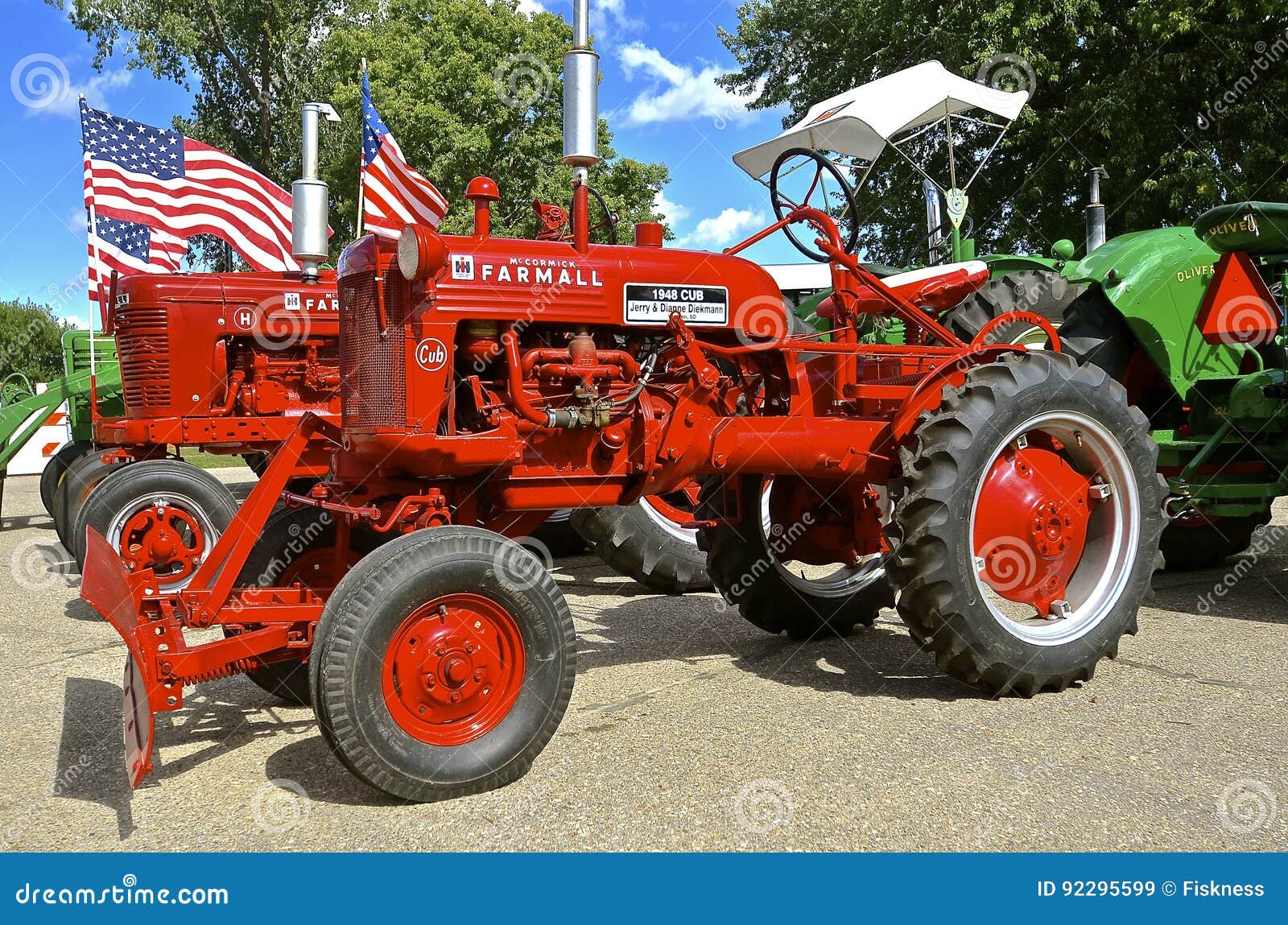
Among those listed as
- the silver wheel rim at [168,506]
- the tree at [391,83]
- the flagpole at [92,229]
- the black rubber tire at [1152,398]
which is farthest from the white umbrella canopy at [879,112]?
the tree at [391,83]

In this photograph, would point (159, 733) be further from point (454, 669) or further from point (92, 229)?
point (92, 229)

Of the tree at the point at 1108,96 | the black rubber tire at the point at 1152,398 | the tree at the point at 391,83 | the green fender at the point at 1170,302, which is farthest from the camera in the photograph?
the tree at the point at 391,83

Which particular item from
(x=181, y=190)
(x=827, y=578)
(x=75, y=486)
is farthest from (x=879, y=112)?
(x=75, y=486)

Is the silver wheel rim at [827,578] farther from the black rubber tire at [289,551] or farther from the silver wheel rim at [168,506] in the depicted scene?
the silver wheel rim at [168,506]

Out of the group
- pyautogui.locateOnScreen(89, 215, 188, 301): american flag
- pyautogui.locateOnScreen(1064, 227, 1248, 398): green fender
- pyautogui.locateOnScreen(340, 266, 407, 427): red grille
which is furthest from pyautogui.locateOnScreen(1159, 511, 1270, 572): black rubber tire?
pyautogui.locateOnScreen(89, 215, 188, 301): american flag

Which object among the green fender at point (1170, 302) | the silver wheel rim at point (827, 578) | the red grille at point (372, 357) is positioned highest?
the green fender at point (1170, 302)

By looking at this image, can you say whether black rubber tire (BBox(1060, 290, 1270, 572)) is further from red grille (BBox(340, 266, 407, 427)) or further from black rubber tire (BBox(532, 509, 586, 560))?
red grille (BBox(340, 266, 407, 427))

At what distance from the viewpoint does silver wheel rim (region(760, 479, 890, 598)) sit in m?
5.00

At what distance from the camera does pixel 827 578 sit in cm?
536

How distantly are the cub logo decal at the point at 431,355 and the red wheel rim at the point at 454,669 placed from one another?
847mm

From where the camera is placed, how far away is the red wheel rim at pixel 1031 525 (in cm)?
423

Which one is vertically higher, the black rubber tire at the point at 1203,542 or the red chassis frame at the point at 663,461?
the red chassis frame at the point at 663,461

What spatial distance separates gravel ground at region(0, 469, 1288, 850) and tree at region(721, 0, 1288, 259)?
33.2 ft

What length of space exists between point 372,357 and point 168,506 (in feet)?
10.0
